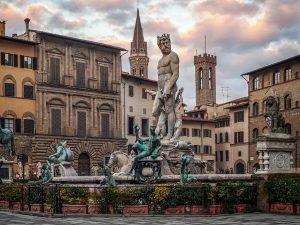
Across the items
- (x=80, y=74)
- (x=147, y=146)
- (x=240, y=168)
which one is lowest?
(x=240, y=168)

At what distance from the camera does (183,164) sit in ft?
70.7

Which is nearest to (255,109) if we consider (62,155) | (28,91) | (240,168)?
(240,168)

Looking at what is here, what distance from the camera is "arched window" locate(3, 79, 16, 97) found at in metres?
61.7

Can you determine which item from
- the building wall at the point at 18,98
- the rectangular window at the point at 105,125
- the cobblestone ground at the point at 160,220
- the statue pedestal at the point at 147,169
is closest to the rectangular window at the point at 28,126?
the building wall at the point at 18,98

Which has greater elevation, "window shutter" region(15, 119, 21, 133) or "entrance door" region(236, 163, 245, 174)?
"window shutter" region(15, 119, 21, 133)

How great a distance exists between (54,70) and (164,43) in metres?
40.2

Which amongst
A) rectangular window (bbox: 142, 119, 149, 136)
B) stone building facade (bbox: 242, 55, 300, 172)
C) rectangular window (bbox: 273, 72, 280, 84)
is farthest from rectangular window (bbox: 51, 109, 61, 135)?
rectangular window (bbox: 273, 72, 280, 84)

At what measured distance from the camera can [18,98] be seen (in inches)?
2466

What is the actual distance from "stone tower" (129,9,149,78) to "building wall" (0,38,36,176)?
272 ft

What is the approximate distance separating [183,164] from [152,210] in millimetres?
2016

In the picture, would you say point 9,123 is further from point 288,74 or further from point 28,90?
point 288,74

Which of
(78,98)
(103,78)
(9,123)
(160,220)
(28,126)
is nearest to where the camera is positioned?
(160,220)

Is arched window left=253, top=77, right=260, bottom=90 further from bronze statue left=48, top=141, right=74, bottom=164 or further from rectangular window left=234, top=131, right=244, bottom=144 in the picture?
bronze statue left=48, top=141, right=74, bottom=164

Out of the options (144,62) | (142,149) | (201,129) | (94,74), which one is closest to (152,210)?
(142,149)
